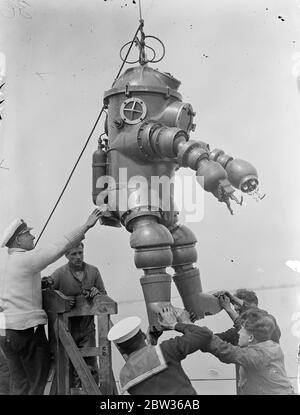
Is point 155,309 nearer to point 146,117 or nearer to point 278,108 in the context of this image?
point 146,117

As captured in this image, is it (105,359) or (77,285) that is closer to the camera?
(105,359)

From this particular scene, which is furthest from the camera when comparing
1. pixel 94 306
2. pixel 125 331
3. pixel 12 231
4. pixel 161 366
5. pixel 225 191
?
pixel 12 231

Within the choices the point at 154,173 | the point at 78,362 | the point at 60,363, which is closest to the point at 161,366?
the point at 78,362

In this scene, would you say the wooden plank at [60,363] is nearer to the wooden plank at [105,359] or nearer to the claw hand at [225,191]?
the wooden plank at [105,359]

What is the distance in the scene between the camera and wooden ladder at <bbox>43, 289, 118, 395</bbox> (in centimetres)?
285

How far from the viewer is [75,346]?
9.46ft

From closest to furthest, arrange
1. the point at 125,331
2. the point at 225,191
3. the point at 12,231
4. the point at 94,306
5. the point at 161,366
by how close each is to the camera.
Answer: the point at 161,366, the point at 125,331, the point at 225,191, the point at 94,306, the point at 12,231

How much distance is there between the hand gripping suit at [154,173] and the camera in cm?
292

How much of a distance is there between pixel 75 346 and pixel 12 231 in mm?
673

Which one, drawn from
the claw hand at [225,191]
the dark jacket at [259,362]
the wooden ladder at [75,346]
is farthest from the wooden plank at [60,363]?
the claw hand at [225,191]

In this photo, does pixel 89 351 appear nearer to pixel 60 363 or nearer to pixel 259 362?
pixel 60 363

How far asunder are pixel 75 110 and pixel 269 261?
1590 millimetres

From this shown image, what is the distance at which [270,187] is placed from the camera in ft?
11.9
